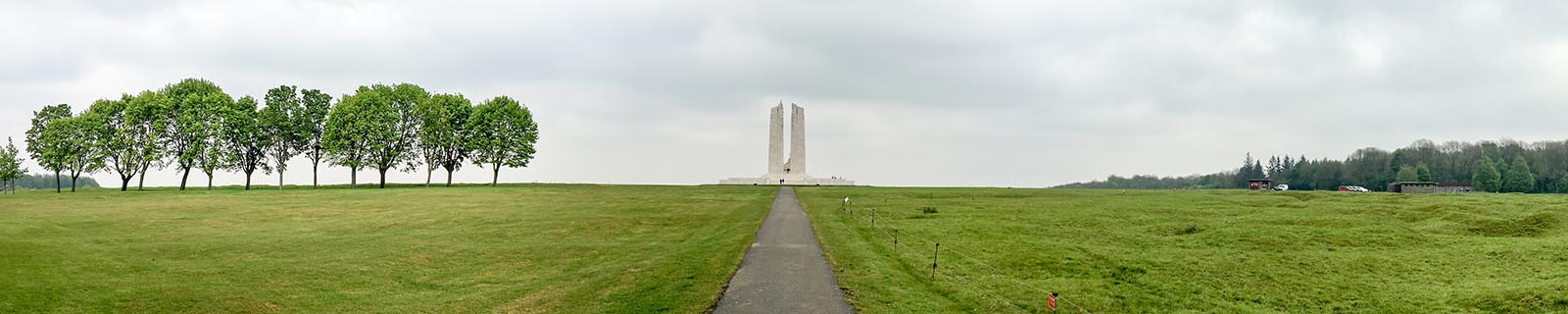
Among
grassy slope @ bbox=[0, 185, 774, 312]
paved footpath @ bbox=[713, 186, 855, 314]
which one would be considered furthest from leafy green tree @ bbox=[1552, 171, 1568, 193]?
paved footpath @ bbox=[713, 186, 855, 314]

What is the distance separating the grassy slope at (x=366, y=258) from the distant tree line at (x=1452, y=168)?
121 meters

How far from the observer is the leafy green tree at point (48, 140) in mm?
75688

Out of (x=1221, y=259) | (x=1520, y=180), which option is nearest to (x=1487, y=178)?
(x=1520, y=180)

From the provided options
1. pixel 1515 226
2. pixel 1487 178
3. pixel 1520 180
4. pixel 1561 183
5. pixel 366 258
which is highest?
pixel 1487 178

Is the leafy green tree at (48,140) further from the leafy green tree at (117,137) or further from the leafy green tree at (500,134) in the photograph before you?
the leafy green tree at (500,134)

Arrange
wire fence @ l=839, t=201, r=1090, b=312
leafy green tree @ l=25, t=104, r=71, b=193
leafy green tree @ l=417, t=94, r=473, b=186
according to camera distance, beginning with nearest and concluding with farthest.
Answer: wire fence @ l=839, t=201, r=1090, b=312, leafy green tree @ l=25, t=104, r=71, b=193, leafy green tree @ l=417, t=94, r=473, b=186

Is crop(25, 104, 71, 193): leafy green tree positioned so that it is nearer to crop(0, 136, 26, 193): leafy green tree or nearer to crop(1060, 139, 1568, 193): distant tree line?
crop(0, 136, 26, 193): leafy green tree

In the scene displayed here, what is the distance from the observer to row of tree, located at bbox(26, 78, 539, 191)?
7800 cm

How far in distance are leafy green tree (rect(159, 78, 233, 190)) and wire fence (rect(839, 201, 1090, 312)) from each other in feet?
255

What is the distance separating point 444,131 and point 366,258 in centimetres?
6732

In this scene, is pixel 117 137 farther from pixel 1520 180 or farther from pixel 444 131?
pixel 1520 180

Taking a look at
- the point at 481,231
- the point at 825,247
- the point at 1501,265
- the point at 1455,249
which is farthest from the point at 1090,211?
the point at 481,231

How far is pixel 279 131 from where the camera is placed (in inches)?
3393

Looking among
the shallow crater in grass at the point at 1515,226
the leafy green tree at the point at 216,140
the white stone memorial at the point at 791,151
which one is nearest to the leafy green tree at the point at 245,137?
the leafy green tree at the point at 216,140
